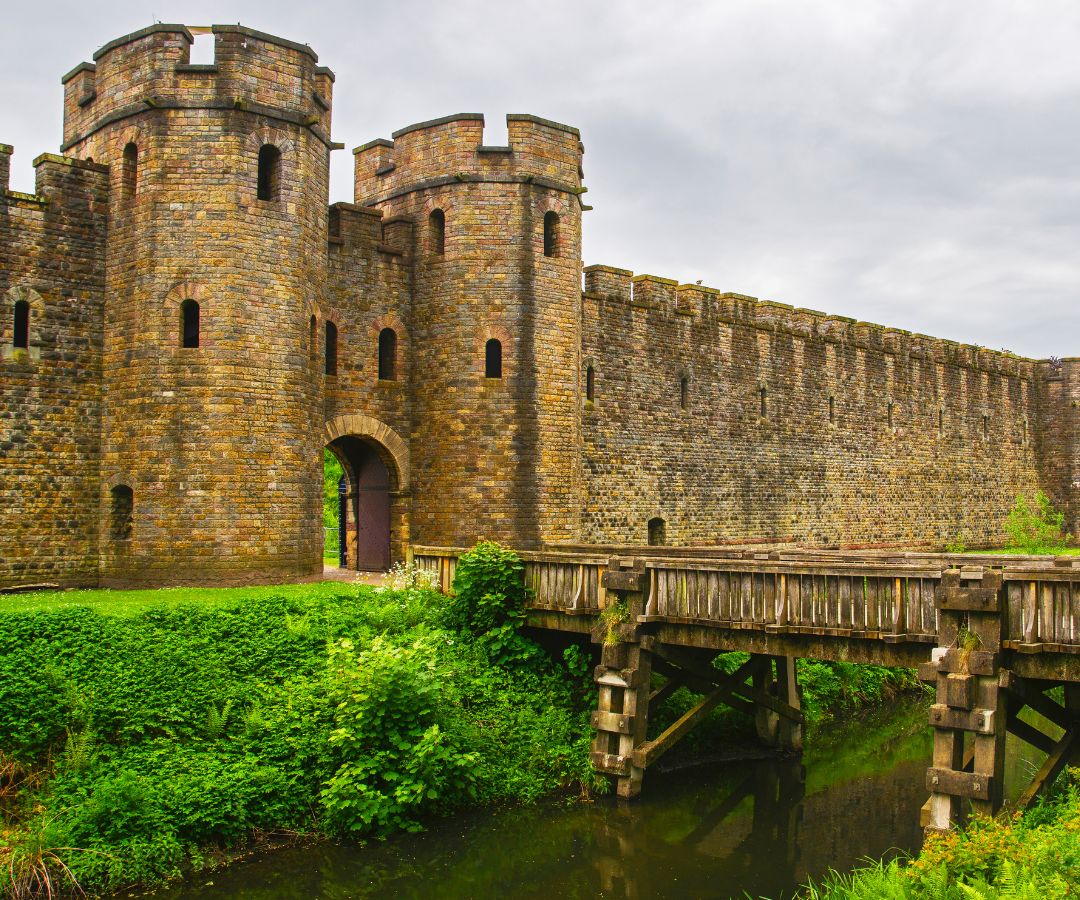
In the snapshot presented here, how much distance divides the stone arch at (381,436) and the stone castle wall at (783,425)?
421cm

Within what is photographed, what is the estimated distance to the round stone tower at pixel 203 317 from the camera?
16.8 meters

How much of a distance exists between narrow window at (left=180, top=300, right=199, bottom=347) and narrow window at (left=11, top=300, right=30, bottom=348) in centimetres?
234

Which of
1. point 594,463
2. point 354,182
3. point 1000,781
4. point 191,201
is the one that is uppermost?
point 354,182

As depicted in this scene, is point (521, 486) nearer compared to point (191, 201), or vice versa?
point (191, 201)

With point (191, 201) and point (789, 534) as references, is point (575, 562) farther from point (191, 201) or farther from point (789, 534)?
point (789, 534)

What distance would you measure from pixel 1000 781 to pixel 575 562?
19.8 ft

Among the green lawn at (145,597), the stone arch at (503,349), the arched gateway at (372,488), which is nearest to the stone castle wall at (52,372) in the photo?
the green lawn at (145,597)

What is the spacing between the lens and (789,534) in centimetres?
2814

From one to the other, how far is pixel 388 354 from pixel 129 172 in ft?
18.6

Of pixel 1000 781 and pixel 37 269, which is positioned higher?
pixel 37 269

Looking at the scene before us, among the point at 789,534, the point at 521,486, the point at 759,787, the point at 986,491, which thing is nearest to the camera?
the point at 759,787

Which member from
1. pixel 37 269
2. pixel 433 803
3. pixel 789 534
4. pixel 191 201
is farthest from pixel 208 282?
pixel 789 534

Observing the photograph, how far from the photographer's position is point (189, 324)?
17625 mm

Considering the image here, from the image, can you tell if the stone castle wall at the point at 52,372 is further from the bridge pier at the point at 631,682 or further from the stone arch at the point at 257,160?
the bridge pier at the point at 631,682
